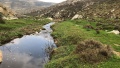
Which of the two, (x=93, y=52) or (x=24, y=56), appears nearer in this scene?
(x=93, y=52)

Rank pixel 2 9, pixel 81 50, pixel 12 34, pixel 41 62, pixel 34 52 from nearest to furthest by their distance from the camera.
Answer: pixel 81 50 < pixel 41 62 < pixel 34 52 < pixel 12 34 < pixel 2 9

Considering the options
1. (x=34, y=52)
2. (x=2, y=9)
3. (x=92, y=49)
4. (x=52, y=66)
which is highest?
(x=92, y=49)

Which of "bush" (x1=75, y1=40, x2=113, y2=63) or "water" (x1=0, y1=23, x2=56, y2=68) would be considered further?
"water" (x1=0, y1=23, x2=56, y2=68)

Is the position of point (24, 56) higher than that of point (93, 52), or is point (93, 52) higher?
point (93, 52)

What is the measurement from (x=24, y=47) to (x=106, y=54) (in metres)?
21.6

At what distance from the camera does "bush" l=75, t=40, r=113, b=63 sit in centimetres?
2930

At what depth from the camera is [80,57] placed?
30.1 metres

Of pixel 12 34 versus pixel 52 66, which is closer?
pixel 52 66

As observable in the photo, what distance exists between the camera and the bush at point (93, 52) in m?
29.3

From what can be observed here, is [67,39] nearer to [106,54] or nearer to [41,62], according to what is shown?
[41,62]

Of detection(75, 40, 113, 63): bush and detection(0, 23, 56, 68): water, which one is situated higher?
detection(75, 40, 113, 63): bush

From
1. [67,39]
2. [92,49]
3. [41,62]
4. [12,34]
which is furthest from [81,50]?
[12,34]

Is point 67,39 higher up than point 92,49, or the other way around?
point 92,49

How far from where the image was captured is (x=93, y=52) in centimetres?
2966
